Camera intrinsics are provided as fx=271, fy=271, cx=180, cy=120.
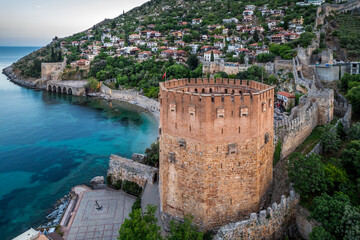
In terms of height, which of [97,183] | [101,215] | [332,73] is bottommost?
[101,215]

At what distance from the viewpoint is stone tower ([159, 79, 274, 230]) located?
9148 mm

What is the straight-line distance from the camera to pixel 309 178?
10453mm

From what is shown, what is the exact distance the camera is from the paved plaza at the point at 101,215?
13.2 metres

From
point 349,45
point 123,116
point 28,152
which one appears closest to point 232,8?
point 349,45

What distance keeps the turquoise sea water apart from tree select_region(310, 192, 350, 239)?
575 inches

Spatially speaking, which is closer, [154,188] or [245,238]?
[245,238]

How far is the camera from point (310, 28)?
48.0 m

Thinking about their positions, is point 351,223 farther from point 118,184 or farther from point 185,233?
point 118,184

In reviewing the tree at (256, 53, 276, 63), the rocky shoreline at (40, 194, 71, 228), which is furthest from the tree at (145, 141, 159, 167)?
the tree at (256, 53, 276, 63)

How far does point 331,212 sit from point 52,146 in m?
27.4

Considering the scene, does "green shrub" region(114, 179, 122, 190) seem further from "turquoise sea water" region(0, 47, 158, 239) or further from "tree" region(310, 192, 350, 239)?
"tree" region(310, 192, 350, 239)

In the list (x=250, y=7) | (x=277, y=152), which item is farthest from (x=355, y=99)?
(x=250, y=7)

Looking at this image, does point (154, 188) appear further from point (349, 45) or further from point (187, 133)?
point (349, 45)

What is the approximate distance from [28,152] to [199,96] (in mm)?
24608
